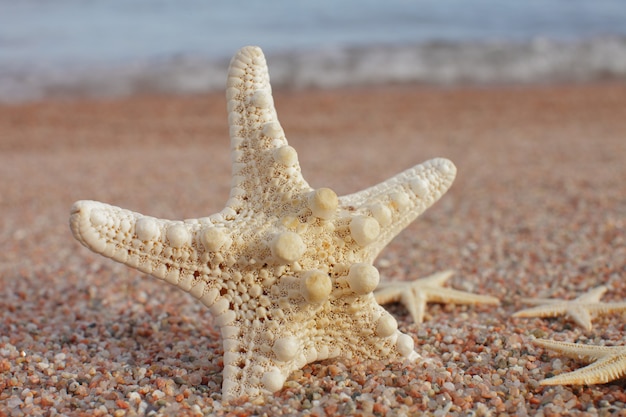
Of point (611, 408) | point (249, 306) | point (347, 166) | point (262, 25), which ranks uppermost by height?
point (262, 25)

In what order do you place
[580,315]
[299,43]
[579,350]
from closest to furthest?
[579,350]
[580,315]
[299,43]

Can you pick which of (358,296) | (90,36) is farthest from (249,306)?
(90,36)

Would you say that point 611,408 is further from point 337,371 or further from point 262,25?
point 262,25

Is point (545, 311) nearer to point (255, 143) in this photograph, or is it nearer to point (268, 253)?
point (268, 253)

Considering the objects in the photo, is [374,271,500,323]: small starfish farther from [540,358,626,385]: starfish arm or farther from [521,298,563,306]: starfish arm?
[540,358,626,385]: starfish arm

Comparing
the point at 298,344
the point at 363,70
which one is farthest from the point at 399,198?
the point at 363,70

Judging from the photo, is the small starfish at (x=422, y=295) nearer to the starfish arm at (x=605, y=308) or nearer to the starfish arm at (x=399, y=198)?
the starfish arm at (x=605, y=308)
